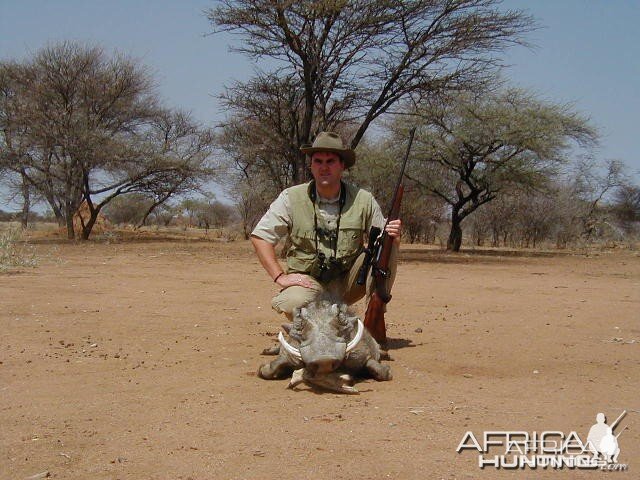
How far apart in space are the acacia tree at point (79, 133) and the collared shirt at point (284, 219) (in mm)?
19014

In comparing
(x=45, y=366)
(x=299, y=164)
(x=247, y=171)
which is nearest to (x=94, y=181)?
(x=247, y=171)

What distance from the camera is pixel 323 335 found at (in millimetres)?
4090

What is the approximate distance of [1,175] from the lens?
23891 mm

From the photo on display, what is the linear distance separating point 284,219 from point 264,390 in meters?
1.52

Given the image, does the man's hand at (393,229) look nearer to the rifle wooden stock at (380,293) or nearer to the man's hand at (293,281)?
the rifle wooden stock at (380,293)

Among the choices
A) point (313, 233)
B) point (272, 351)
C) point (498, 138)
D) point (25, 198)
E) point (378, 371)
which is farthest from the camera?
point (25, 198)

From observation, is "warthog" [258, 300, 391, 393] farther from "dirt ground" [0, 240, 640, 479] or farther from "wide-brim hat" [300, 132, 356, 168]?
"wide-brim hat" [300, 132, 356, 168]

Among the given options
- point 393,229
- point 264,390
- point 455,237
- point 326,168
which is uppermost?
point 326,168

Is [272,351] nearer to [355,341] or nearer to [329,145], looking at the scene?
[355,341]

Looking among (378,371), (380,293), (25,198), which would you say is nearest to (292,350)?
(378,371)

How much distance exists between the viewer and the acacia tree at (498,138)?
21.4 metres

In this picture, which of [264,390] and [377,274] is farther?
[377,274]

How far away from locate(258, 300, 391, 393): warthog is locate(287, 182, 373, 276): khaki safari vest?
77 centimetres

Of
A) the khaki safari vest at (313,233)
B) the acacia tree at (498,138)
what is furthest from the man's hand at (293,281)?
the acacia tree at (498,138)
